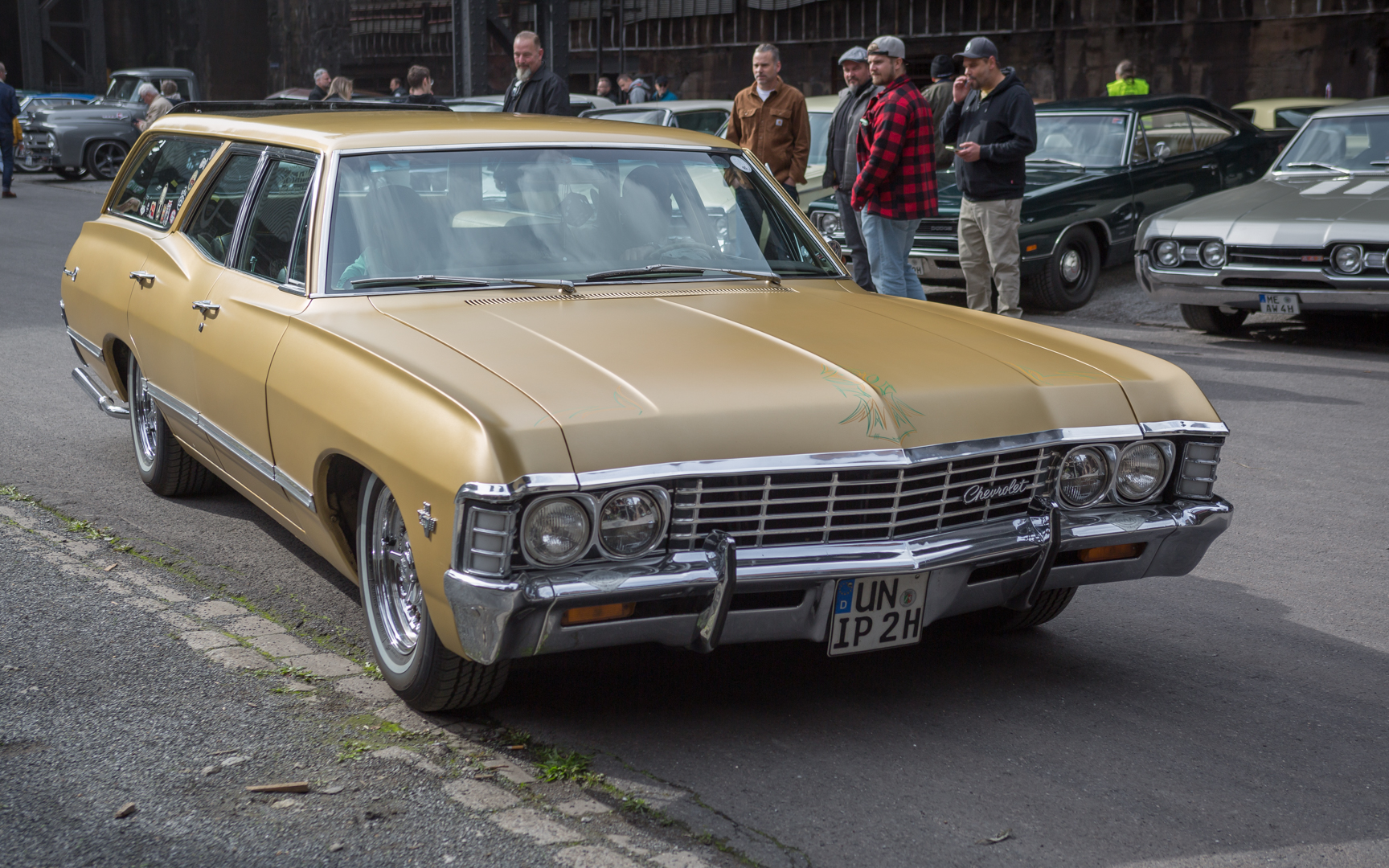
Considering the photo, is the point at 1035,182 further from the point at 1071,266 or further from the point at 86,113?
the point at 86,113

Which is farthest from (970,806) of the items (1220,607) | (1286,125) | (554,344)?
(1286,125)

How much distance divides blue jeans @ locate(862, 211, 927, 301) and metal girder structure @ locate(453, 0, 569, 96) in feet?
30.4

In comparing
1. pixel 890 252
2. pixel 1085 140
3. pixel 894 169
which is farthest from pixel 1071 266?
pixel 894 169

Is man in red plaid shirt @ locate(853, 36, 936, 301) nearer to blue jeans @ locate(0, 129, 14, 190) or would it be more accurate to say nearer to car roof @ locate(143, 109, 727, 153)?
car roof @ locate(143, 109, 727, 153)

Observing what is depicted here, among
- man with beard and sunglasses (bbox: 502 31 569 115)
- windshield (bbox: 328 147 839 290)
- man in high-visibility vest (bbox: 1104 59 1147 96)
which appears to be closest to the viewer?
windshield (bbox: 328 147 839 290)

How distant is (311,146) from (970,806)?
9.54 feet

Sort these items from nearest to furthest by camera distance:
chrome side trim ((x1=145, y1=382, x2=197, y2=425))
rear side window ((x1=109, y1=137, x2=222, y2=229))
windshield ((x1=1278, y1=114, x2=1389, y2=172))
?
1. chrome side trim ((x1=145, y1=382, x2=197, y2=425))
2. rear side window ((x1=109, y1=137, x2=222, y2=229))
3. windshield ((x1=1278, y1=114, x2=1389, y2=172))

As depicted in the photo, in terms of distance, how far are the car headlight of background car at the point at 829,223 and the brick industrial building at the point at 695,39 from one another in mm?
6777

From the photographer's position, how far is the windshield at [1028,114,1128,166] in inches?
467

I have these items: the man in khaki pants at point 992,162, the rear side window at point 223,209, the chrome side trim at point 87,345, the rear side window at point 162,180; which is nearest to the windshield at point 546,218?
the rear side window at point 223,209

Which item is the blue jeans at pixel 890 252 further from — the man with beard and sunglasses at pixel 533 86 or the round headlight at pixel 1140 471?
the round headlight at pixel 1140 471

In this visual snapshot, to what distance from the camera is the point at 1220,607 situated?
4.63 m

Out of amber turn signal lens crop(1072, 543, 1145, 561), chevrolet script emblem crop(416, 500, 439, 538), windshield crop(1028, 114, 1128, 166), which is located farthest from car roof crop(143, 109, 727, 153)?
windshield crop(1028, 114, 1128, 166)

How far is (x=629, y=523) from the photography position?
315cm
